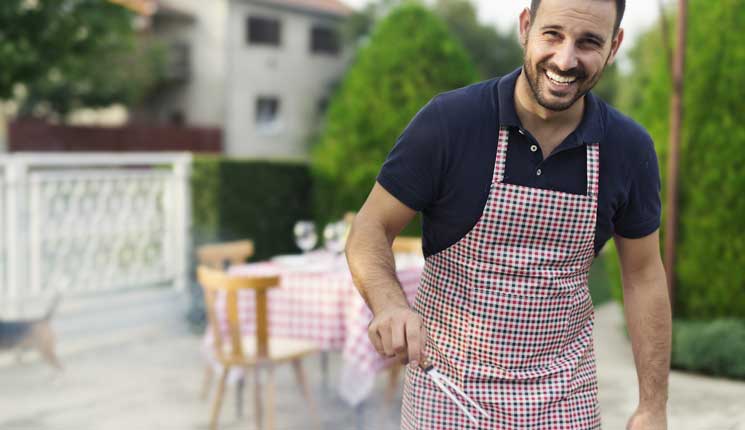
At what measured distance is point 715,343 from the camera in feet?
17.5

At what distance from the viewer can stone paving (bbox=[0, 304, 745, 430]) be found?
4.62 m

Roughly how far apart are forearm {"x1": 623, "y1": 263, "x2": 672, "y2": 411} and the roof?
23955 mm

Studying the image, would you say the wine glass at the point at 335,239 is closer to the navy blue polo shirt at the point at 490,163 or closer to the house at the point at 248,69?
the navy blue polo shirt at the point at 490,163

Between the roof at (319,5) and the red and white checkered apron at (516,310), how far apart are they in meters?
24.0

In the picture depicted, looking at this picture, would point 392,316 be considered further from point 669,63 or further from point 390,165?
point 669,63

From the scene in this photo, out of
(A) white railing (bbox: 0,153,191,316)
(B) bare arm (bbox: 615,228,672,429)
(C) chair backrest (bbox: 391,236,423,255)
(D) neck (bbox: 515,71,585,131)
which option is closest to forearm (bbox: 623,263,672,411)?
(B) bare arm (bbox: 615,228,672,429)

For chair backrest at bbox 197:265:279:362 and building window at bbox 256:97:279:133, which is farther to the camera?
building window at bbox 256:97:279:133

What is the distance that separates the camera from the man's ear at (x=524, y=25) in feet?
5.38

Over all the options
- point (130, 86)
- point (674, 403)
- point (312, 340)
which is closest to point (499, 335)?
point (312, 340)

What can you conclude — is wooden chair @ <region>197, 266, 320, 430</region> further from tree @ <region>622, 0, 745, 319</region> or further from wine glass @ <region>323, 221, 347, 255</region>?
tree @ <region>622, 0, 745, 319</region>

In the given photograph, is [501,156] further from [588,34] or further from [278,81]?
[278,81]

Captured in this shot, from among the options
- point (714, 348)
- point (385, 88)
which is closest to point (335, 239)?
point (714, 348)

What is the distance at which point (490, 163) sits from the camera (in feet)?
5.22

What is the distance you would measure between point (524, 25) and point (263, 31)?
24.7 m
